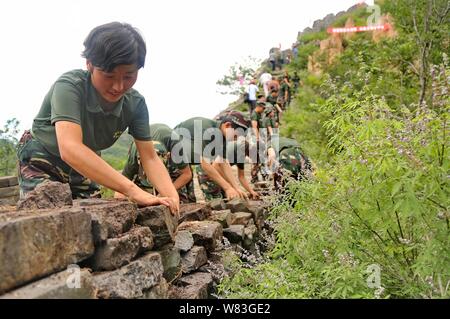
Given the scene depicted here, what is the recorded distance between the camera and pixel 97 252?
6.81ft

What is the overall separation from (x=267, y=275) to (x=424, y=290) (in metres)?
0.82

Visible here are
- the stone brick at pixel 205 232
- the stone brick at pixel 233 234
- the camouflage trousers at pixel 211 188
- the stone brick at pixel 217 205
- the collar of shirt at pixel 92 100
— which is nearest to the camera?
the collar of shirt at pixel 92 100

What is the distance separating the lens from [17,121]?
36.5 ft

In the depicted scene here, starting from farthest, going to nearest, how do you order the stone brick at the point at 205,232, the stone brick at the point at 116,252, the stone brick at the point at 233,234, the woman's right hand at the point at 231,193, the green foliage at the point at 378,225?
the woman's right hand at the point at 231,193 < the stone brick at the point at 233,234 < the stone brick at the point at 205,232 < the green foliage at the point at 378,225 < the stone brick at the point at 116,252

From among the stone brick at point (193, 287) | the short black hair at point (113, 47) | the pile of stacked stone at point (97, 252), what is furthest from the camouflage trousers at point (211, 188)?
the short black hair at point (113, 47)

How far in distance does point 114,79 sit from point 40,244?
4.33 ft

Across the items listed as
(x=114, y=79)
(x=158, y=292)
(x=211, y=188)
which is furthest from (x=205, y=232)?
(x=211, y=188)

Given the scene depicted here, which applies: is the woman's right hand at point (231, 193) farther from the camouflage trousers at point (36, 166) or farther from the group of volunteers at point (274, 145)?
the camouflage trousers at point (36, 166)

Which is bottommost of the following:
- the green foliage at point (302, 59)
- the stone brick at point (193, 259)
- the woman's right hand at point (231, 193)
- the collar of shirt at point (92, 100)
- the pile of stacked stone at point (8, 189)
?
the pile of stacked stone at point (8, 189)

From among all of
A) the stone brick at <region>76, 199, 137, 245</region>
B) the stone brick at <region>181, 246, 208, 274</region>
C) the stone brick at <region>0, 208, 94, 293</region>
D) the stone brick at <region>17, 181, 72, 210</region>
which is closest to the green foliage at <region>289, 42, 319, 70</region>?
the stone brick at <region>181, 246, 208, 274</region>

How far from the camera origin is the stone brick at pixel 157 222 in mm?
2658

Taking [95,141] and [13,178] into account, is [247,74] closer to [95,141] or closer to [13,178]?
[13,178]
